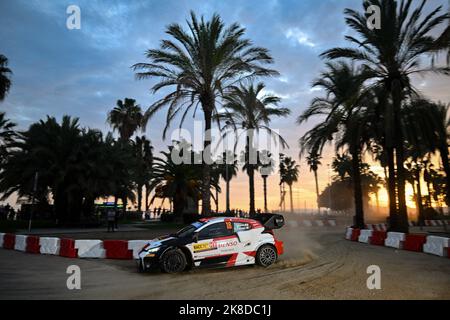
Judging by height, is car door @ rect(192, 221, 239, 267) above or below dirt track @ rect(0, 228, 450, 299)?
above

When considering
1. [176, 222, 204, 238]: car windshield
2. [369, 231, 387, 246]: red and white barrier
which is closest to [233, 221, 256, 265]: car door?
[176, 222, 204, 238]: car windshield

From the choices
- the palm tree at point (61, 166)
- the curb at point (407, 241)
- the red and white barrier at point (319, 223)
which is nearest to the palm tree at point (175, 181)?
the palm tree at point (61, 166)

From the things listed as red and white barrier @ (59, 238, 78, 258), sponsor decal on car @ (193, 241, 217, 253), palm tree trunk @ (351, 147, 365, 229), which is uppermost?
palm tree trunk @ (351, 147, 365, 229)

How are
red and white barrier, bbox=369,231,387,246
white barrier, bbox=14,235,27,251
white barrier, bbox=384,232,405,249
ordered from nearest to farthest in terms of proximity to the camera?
white barrier, bbox=14,235,27,251 < white barrier, bbox=384,232,405,249 < red and white barrier, bbox=369,231,387,246

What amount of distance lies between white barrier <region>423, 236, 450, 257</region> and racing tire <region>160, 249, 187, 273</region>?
Answer: 30.9ft

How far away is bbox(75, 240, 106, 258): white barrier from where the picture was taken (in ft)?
39.2

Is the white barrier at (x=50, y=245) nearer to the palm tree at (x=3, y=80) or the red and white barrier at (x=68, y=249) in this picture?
the red and white barrier at (x=68, y=249)

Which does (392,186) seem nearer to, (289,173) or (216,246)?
(216,246)

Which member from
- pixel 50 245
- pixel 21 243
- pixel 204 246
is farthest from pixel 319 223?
pixel 204 246

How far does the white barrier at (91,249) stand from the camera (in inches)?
471

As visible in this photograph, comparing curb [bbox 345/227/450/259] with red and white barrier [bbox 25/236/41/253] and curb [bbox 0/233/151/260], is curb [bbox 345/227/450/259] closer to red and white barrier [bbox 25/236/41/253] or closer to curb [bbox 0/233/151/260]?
curb [bbox 0/233/151/260]

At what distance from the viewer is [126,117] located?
168 ft

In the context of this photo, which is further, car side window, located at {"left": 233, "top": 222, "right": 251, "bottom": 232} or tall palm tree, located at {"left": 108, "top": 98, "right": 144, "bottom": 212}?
tall palm tree, located at {"left": 108, "top": 98, "right": 144, "bottom": 212}

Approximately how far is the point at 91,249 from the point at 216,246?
5607 mm
